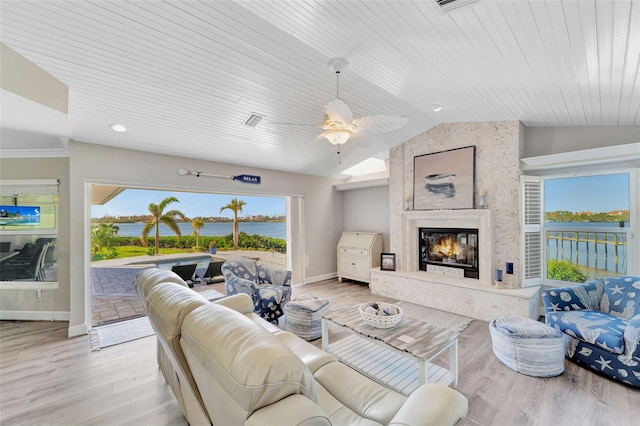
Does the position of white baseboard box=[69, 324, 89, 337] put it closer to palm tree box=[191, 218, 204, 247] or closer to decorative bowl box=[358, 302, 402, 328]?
decorative bowl box=[358, 302, 402, 328]

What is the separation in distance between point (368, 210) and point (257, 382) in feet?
18.5

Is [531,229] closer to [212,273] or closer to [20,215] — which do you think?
[212,273]

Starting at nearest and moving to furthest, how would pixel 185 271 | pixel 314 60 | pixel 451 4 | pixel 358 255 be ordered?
1. pixel 451 4
2. pixel 314 60
3. pixel 185 271
4. pixel 358 255

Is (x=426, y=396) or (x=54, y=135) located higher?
(x=54, y=135)

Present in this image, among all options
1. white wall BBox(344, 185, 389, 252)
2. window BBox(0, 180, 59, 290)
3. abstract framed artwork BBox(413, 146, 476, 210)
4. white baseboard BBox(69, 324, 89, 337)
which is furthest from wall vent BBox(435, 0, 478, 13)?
→ window BBox(0, 180, 59, 290)

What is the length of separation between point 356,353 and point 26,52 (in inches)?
154

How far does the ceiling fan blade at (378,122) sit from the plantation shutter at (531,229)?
7.69ft

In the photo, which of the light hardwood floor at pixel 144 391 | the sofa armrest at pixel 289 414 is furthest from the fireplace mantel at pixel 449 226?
the sofa armrest at pixel 289 414

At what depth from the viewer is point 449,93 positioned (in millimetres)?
3137

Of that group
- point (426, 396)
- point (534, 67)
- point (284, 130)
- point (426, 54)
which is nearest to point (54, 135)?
point (284, 130)

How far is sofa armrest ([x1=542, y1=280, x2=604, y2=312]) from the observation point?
2.89 m

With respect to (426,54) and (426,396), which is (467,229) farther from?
(426,396)

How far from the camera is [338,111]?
2404mm

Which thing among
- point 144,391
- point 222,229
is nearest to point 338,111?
point 144,391
